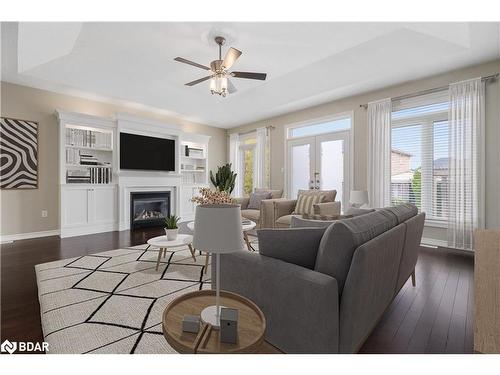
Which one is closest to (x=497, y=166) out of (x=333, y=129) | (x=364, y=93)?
(x=364, y=93)

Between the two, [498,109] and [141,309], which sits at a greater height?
[498,109]

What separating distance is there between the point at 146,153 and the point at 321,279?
541cm

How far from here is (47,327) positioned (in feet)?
5.61

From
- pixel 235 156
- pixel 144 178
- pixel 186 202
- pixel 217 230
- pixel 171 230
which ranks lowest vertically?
pixel 171 230

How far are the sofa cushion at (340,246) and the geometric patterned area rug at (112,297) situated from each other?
1.08m

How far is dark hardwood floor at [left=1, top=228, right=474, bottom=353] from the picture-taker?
1624mm

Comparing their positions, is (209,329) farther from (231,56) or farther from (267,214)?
(267,214)

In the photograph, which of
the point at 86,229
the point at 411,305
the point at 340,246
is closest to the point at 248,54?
the point at 340,246

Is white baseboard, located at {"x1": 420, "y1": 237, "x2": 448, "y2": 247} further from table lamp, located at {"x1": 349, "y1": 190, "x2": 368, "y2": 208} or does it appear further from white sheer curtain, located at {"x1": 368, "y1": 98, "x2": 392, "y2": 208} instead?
table lamp, located at {"x1": 349, "y1": 190, "x2": 368, "y2": 208}

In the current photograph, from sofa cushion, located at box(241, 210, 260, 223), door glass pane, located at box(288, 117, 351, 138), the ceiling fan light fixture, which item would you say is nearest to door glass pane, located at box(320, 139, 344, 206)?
door glass pane, located at box(288, 117, 351, 138)

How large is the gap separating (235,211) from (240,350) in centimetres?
54

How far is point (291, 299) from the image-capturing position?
131 centimetres
